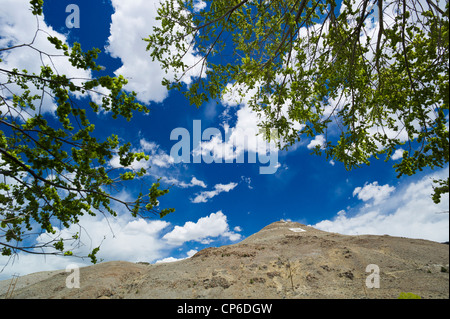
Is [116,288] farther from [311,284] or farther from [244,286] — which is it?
[311,284]

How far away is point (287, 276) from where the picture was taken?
1053 cm

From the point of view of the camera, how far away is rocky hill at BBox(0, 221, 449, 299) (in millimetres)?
8695

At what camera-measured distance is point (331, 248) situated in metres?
13.5

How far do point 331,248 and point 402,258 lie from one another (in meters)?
3.37

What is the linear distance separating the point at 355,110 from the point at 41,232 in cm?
1126

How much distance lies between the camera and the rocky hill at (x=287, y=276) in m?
8.70

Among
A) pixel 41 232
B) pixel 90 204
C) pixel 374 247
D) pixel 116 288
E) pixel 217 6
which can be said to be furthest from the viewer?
pixel 374 247

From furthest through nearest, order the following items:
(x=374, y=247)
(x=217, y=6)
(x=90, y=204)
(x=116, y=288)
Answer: (x=374, y=247), (x=116, y=288), (x=217, y=6), (x=90, y=204)
